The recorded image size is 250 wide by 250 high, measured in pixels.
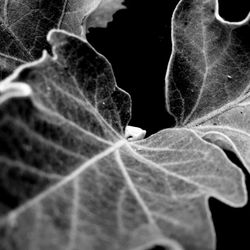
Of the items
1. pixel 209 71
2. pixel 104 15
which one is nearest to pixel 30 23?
pixel 104 15

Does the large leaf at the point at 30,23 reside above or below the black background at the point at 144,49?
above

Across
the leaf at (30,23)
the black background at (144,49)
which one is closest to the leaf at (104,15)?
the black background at (144,49)

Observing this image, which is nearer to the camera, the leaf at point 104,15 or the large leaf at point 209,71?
the large leaf at point 209,71

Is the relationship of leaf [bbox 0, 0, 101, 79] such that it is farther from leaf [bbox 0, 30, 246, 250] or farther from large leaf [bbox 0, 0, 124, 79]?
leaf [bbox 0, 30, 246, 250]

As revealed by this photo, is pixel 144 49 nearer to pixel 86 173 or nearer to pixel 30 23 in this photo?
pixel 30 23

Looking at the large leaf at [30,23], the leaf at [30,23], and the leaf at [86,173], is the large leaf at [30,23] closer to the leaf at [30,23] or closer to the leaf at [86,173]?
the leaf at [30,23]

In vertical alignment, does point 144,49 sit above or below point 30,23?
below

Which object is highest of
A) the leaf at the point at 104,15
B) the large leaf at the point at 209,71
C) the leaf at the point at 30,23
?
the leaf at the point at 30,23
